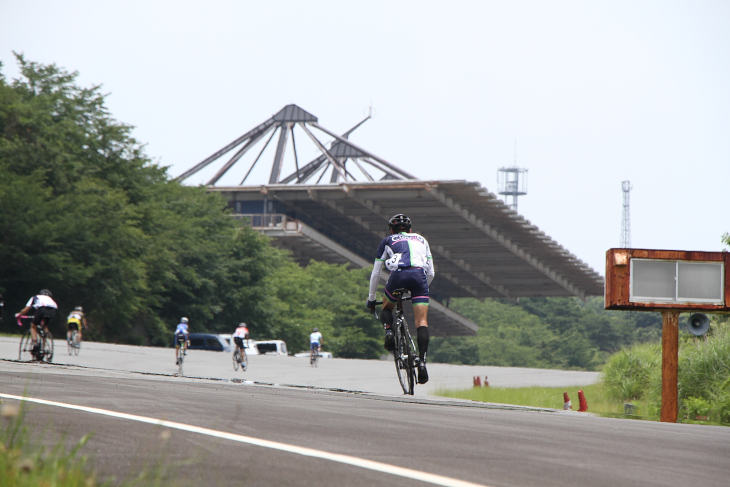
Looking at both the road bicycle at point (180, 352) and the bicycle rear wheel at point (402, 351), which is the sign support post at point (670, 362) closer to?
the bicycle rear wheel at point (402, 351)

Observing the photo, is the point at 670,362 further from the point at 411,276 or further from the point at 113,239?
the point at 113,239

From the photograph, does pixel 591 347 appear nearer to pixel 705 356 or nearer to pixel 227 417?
pixel 705 356

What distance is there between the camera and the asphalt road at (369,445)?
4.10m

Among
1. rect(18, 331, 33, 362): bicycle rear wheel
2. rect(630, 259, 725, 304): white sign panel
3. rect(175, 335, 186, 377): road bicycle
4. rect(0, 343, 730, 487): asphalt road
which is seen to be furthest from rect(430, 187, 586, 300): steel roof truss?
rect(0, 343, 730, 487): asphalt road

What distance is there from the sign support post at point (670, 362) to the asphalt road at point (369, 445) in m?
4.23

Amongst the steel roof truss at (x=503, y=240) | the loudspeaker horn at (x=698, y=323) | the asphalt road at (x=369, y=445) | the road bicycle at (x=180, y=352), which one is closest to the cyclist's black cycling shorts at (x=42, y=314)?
the road bicycle at (x=180, y=352)

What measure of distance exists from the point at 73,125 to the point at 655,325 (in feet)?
374

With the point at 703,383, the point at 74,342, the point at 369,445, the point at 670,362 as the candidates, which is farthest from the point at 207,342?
the point at 369,445

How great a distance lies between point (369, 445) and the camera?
507cm

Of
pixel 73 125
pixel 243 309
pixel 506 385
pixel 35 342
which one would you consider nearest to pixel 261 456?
pixel 35 342

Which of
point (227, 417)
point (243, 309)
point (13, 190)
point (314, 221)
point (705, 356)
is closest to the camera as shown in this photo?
point (227, 417)

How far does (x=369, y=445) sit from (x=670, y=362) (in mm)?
7896

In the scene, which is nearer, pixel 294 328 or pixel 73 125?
pixel 73 125

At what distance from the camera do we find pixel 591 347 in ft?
400
